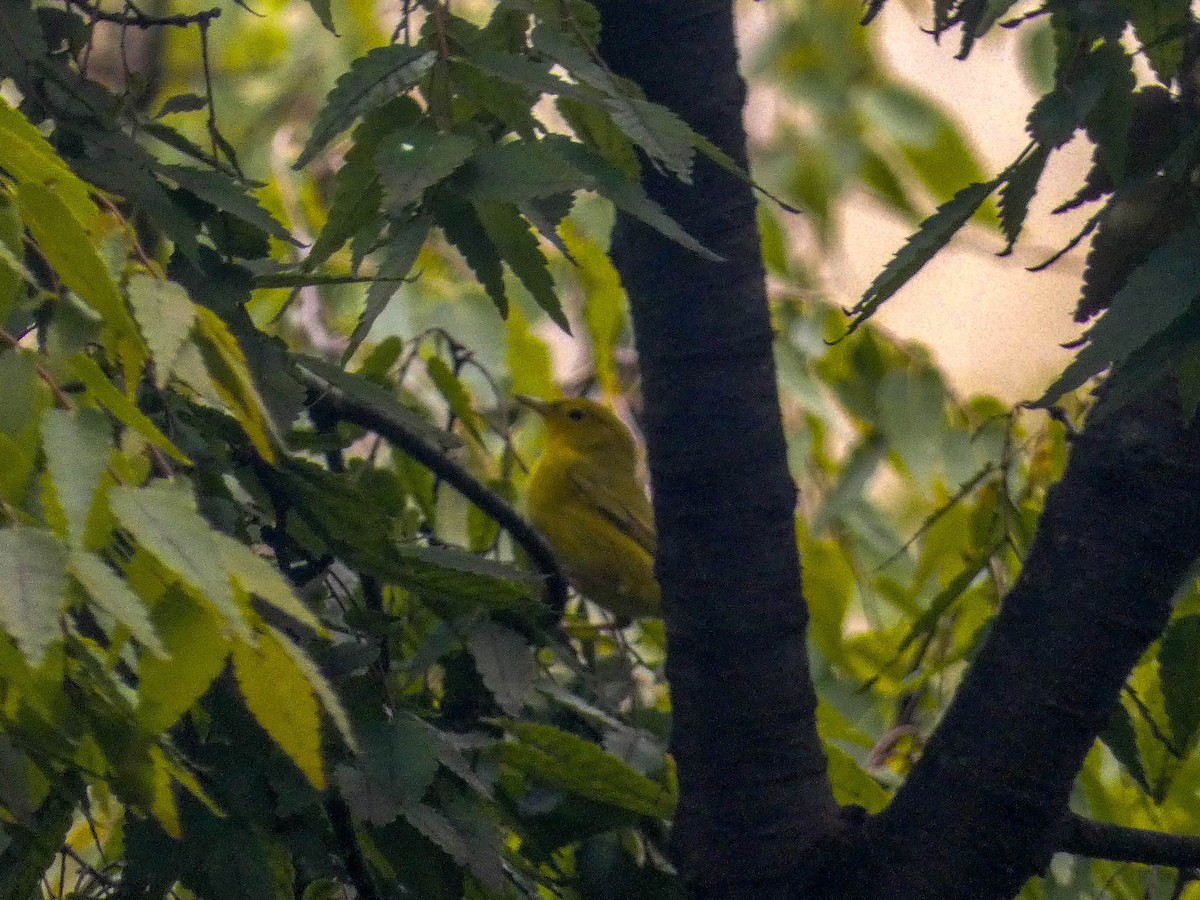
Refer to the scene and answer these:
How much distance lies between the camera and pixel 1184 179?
3.82ft

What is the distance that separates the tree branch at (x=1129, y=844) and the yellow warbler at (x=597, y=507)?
2427 millimetres

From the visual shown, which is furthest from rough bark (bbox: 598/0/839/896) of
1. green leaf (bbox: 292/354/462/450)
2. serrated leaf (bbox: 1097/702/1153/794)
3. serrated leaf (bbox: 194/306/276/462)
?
serrated leaf (bbox: 194/306/276/462)

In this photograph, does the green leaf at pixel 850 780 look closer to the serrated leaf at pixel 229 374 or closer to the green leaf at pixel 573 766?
the green leaf at pixel 573 766

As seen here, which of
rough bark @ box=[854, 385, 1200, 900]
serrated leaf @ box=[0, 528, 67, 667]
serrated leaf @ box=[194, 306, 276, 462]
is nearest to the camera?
serrated leaf @ box=[0, 528, 67, 667]

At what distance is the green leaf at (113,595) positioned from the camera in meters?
0.76

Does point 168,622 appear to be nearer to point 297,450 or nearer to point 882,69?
point 297,450

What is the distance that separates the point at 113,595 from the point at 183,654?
0.09 m

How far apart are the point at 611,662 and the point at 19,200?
145cm

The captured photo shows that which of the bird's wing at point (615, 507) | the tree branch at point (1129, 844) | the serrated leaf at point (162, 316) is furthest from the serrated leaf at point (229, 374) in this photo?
the bird's wing at point (615, 507)

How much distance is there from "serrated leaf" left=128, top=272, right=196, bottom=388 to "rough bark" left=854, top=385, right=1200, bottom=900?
862 millimetres

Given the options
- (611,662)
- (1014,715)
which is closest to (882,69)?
(611,662)

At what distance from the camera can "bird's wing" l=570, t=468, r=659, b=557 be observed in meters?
4.24

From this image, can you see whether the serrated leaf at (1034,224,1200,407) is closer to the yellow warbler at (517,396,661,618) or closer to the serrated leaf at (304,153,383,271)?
the serrated leaf at (304,153,383,271)

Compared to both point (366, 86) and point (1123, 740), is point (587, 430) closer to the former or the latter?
point (1123, 740)
